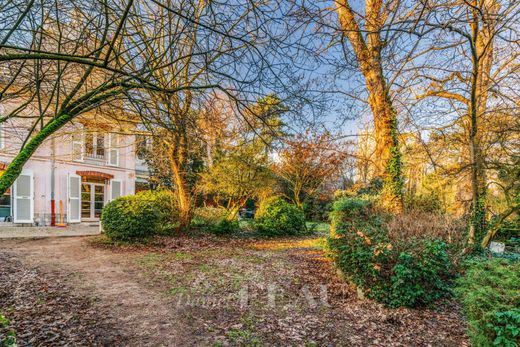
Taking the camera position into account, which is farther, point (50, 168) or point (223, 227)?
point (50, 168)

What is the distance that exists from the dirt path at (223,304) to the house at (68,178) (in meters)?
4.63

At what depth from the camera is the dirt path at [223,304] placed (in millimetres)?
3537

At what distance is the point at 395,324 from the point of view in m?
4.11

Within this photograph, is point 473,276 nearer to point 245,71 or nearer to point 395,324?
point 395,324

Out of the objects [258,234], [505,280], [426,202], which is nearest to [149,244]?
[258,234]

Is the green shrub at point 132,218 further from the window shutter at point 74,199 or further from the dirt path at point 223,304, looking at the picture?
the window shutter at point 74,199

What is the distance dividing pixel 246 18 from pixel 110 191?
→ 15.0m

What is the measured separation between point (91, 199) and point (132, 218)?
27.4 feet

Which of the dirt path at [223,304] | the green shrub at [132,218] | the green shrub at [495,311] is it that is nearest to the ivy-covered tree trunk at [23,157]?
the dirt path at [223,304]

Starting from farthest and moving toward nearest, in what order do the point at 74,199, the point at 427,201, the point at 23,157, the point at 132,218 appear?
the point at 74,199 < the point at 427,201 < the point at 132,218 < the point at 23,157

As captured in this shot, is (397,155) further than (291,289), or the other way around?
(397,155)

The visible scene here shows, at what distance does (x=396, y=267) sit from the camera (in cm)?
452

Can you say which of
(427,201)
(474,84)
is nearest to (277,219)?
(427,201)

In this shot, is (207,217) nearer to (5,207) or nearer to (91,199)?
(91,199)
